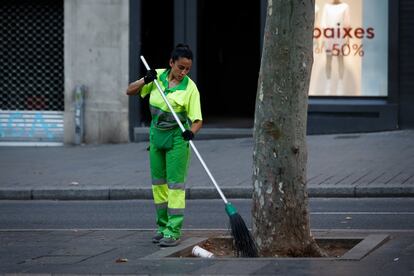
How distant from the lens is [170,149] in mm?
9555

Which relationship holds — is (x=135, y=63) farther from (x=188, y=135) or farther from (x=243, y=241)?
(x=243, y=241)

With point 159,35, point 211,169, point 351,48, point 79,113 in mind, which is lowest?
point 211,169

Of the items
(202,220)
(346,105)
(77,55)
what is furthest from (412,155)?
(77,55)

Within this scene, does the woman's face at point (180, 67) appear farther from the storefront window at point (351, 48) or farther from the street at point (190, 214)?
the storefront window at point (351, 48)

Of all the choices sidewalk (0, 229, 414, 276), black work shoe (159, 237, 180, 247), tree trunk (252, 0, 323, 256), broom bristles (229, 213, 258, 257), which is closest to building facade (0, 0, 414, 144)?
sidewalk (0, 229, 414, 276)

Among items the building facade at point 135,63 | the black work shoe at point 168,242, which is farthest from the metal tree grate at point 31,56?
the black work shoe at point 168,242

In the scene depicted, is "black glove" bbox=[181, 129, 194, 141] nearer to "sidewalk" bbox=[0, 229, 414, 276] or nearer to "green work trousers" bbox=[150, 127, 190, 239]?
"green work trousers" bbox=[150, 127, 190, 239]

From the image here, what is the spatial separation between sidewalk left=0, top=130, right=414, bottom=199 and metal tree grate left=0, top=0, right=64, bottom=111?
140 cm

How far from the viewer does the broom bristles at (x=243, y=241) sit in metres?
8.76

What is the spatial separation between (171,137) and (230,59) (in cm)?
1474

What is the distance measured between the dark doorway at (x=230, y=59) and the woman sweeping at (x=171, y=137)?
13.1m

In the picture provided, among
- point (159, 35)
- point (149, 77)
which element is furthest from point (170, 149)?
point (159, 35)

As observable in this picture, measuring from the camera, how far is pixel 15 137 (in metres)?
21.7

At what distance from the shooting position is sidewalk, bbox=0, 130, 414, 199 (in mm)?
14117
